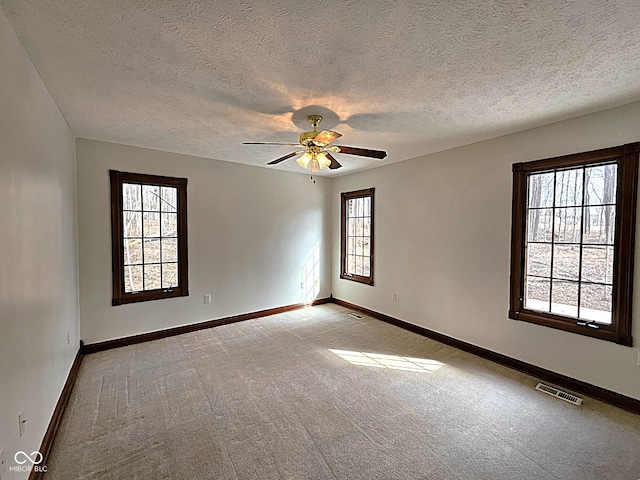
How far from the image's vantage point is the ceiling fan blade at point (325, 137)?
95.9 inches

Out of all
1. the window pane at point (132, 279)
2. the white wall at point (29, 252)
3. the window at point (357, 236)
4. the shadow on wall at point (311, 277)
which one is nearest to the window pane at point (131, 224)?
the window pane at point (132, 279)

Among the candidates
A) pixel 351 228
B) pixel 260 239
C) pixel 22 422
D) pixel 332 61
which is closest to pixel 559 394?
pixel 332 61

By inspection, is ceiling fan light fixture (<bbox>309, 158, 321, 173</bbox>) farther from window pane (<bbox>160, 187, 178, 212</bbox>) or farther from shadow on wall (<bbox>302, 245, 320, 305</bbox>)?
shadow on wall (<bbox>302, 245, 320, 305</bbox>)

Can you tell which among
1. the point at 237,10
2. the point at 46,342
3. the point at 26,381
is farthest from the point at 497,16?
the point at 46,342

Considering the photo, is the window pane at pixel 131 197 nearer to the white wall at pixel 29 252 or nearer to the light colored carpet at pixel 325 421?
the white wall at pixel 29 252

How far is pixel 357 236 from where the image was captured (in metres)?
5.62

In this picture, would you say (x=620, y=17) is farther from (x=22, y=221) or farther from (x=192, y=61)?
(x=22, y=221)

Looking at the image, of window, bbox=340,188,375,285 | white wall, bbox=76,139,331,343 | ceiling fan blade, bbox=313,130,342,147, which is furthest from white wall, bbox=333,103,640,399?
ceiling fan blade, bbox=313,130,342,147

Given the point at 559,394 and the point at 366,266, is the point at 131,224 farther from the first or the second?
the point at 559,394

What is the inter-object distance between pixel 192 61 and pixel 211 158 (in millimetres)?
2702

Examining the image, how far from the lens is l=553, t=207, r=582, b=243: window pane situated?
290 cm

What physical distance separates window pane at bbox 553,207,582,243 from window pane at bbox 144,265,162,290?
477 cm

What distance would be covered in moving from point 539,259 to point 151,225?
4.71 meters

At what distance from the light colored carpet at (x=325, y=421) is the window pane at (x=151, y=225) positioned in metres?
1.50
